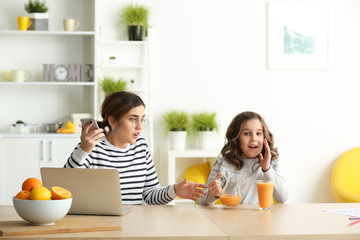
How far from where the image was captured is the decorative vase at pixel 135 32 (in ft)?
14.5

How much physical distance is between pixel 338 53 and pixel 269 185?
310 cm

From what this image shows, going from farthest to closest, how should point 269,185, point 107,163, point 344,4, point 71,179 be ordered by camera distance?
point 344,4 < point 107,163 < point 269,185 < point 71,179

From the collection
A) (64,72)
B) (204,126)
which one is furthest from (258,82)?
(64,72)

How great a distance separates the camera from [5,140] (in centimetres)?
414

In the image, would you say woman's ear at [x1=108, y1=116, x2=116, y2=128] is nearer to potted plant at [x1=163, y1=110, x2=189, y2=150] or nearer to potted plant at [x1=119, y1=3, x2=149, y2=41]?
potted plant at [x1=163, y1=110, x2=189, y2=150]

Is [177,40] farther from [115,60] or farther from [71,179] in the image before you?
[71,179]

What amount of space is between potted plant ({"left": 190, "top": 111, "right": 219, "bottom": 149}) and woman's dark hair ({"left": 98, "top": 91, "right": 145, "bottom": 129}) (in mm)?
1989

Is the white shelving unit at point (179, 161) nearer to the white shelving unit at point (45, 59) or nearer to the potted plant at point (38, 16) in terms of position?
the white shelving unit at point (45, 59)

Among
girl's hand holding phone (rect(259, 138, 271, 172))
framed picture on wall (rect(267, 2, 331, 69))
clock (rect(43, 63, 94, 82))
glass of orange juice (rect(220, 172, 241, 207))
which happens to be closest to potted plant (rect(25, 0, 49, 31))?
clock (rect(43, 63, 94, 82))

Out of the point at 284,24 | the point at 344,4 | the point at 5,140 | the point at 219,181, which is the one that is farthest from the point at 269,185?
the point at 344,4

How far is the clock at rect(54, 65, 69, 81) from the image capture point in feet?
14.4

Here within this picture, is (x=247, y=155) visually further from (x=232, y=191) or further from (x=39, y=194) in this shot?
(x=39, y=194)

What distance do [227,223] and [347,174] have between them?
3094mm

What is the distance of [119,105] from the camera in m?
2.49
